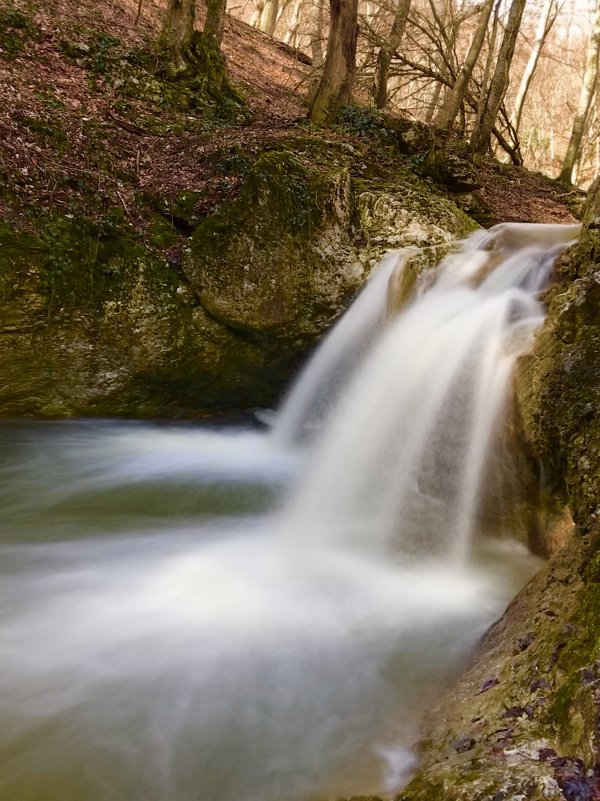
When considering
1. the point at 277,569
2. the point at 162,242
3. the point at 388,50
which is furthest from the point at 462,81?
the point at 277,569

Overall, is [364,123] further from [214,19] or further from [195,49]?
[214,19]

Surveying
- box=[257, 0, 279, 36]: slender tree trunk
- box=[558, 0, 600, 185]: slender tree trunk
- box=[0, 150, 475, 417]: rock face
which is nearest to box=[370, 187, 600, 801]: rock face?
box=[0, 150, 475, 417]: rock face

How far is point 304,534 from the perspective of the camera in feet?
15.2

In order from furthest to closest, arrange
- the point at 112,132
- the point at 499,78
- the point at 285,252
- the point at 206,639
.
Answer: the point at 499,78 < the point at 112,132 < the point at 285,252 < the point at 206,639

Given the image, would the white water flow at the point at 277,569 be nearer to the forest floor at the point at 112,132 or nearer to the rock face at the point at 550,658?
the rock face at the point at 550,658

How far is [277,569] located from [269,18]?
2275 centimetres

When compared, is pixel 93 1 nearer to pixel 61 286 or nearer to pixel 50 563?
pixel 61 286

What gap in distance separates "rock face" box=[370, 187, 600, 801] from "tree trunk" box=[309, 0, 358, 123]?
23.4 feet

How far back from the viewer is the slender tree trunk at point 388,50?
1098 cm

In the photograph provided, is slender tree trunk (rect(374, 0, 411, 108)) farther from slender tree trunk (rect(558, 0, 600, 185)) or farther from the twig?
the twig

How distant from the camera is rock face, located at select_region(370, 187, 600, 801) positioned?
1.77m

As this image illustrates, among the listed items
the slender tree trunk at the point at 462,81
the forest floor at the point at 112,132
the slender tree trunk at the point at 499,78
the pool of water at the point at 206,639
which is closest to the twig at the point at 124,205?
the forest floor at the point at 112,132

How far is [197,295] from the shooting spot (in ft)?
21.9

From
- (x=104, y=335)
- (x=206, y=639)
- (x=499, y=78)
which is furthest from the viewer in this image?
(x=499, y=78)
